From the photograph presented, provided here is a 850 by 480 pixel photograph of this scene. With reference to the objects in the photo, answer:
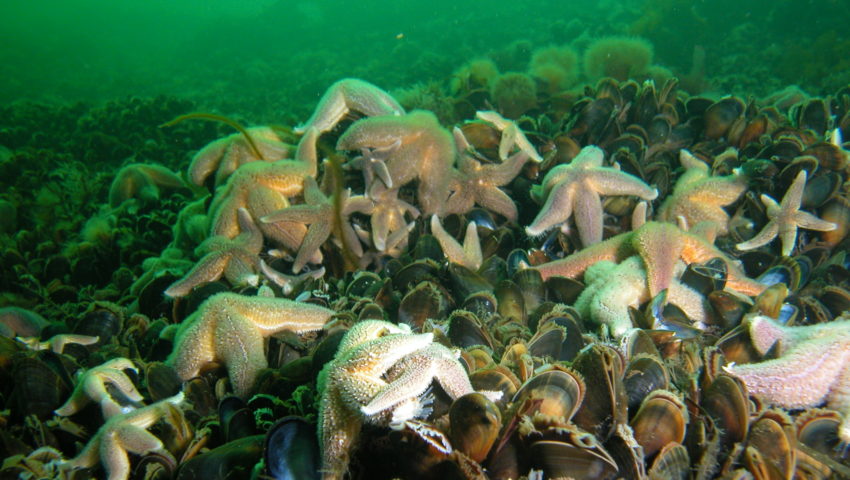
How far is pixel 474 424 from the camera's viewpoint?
65.1 inches

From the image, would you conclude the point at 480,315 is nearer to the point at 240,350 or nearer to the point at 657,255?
the point at 657,255

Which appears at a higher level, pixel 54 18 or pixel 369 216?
pixel 54 18

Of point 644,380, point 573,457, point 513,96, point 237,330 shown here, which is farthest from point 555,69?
point 573,457

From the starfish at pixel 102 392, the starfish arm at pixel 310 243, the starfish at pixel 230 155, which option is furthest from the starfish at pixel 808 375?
the starfish at pixel 230 155

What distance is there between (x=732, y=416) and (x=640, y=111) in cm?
422

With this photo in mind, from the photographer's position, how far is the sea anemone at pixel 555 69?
9.42 meters

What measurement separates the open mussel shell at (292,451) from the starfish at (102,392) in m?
1.24

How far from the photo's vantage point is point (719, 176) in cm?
413

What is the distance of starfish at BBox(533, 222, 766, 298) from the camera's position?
3.06 meters

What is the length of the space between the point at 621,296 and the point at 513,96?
5018mm

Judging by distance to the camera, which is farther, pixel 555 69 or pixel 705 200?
pixel 555 69

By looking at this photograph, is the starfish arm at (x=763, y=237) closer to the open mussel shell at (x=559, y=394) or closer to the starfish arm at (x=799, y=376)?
the starfish arm at (x=799, y=376)

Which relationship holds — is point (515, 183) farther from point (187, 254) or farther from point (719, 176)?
point (187, 254)

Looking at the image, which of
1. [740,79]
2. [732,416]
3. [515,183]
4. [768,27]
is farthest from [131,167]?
[768,27]
